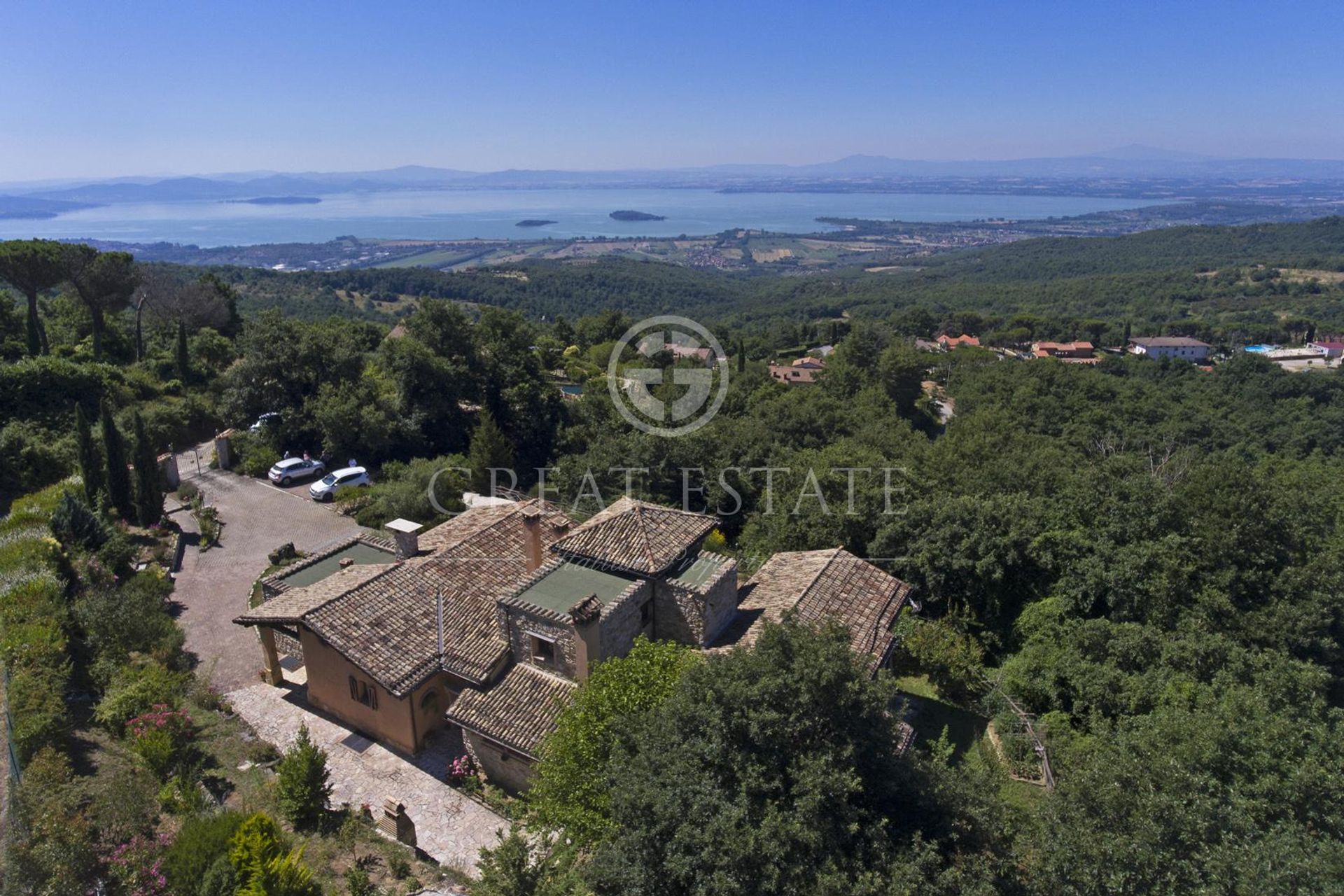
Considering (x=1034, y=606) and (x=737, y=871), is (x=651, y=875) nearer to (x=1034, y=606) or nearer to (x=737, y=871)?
(x=737, y=871)

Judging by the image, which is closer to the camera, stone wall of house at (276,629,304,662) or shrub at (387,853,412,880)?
shrub at (387,853,412,880)

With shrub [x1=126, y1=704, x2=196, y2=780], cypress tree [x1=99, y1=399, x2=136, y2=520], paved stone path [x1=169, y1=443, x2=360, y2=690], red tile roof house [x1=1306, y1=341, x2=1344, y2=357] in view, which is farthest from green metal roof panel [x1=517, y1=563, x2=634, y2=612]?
red tile roof house [x1=1306, y1=341, x2=1344, y2=357]

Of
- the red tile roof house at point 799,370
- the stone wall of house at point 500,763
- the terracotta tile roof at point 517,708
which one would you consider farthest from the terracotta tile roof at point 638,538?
the red tile roof house at point 799,370

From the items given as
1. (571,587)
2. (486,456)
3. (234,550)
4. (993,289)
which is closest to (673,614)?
(571,587)

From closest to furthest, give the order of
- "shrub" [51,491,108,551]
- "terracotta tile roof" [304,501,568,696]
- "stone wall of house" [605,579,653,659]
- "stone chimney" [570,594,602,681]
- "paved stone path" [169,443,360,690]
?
"stone chimney" [570,594,602,681], "stone wall of house" [605,579,653,659], "terracotta tile roof" [304,501,568,696], "paved stone path" [169,443,360,690], "shrub" [51,491,108,551]

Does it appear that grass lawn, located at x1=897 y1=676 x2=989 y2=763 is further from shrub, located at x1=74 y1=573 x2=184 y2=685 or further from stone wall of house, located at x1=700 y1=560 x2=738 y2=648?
shrub, located at x1=74 y1=573 x2=184 y2=685

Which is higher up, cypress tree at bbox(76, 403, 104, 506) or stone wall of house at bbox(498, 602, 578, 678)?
cypress tree at bbox(76, 403, 104, 506)

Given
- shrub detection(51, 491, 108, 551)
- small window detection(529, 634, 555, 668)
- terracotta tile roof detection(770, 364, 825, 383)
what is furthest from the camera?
terracotta tile roof detection(770, 364, 825, 383)

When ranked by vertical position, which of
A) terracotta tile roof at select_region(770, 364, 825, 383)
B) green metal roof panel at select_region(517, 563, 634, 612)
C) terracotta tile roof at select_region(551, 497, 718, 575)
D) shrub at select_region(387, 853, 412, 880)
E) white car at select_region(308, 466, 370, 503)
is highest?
terracotta tile roof at select_region(551, 497, 718, 575)
